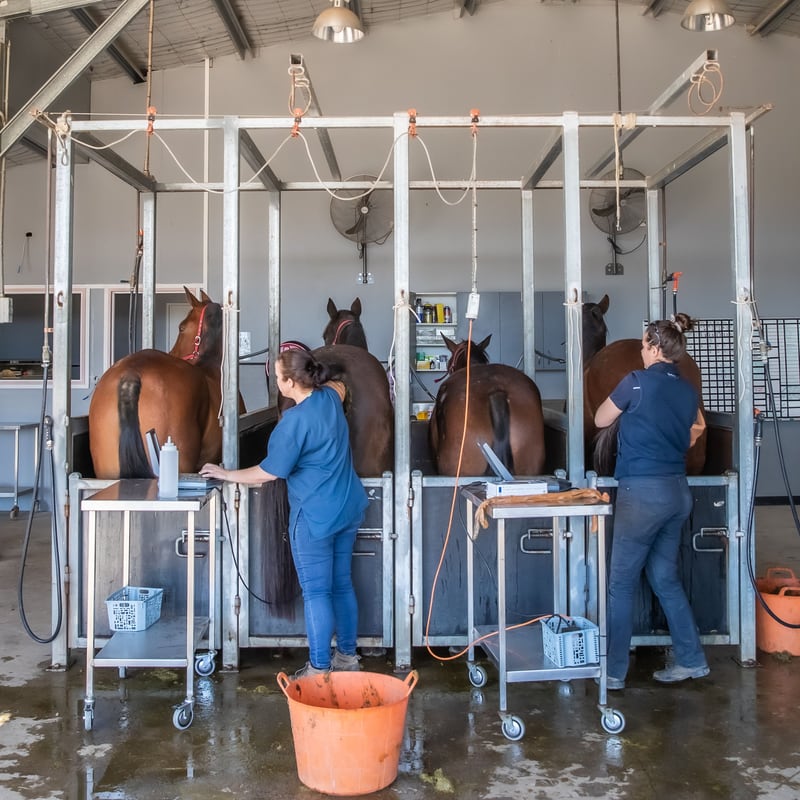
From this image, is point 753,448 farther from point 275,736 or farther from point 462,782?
point 275,736

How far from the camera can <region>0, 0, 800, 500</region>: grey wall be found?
7.73 metres

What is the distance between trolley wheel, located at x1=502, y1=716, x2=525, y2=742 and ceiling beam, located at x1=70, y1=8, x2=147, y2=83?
5881 millimetres

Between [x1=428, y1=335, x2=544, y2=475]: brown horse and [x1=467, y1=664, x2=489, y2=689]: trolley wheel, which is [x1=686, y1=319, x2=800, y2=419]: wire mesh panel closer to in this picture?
[x1=428, y1=335, x2=544, y2=475]: brown horse

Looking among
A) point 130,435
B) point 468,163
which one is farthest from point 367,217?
point 130,435

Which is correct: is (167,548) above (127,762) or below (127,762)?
above

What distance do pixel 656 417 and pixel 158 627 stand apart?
2.19m

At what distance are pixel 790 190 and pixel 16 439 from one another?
7.80 m

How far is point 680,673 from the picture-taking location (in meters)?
3.24

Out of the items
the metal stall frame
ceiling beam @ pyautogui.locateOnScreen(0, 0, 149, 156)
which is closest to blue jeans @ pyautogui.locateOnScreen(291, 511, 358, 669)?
the metal stall frame

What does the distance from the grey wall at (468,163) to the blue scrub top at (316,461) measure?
4897 millimetres

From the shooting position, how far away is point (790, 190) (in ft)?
25.5

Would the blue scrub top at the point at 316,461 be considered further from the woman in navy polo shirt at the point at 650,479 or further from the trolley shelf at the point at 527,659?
the woman in navy polo shirt at the point at 650,479

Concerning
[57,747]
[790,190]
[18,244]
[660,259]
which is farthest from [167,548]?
[790,190]

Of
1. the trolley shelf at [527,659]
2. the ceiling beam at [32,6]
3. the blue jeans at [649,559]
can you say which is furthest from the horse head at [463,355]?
the ceiling beam at [32,6]
